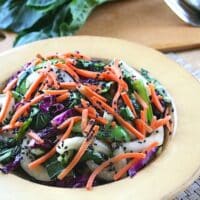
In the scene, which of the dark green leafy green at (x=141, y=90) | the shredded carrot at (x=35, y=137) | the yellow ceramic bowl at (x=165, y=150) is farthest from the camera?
the dark green leafy green at (x=141, y=90)

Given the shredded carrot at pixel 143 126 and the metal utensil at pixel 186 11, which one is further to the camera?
the metal utensil at pixel 186 11

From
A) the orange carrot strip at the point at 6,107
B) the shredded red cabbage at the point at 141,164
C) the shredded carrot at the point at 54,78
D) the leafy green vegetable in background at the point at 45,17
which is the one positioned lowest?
the leafy green vegetable in background at the point at 45,17

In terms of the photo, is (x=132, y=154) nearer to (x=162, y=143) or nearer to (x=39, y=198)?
(x=162, y=143)

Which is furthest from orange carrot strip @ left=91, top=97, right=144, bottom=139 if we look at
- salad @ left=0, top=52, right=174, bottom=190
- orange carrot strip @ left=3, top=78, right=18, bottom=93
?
orange carrot strip @ left=3, top=78, right=18, bottom=93

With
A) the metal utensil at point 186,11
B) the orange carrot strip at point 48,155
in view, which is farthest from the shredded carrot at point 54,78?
the metal utensil at point 186,11

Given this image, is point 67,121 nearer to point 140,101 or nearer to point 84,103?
point 84,103

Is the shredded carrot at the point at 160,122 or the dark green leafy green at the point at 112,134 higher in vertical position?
the dark green leafy green at the point at 112,134

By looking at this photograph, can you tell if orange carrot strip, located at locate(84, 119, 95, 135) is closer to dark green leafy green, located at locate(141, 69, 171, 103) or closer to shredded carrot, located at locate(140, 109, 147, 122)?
shredded carrot, located at locate(140, 109, 147, 122)

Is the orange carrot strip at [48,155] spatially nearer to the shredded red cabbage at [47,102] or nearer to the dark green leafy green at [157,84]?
the shredded red cabbage at [47,102]
